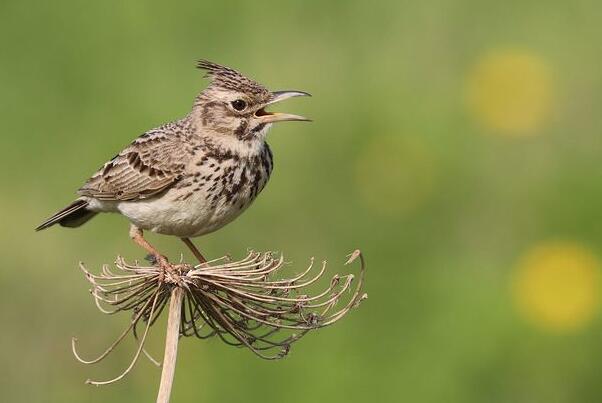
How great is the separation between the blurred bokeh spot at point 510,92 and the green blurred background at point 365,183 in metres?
0.02

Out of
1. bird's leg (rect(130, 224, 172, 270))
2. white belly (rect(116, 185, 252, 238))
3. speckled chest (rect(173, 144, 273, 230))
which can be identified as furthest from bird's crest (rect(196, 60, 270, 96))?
bird's leg (rect(130, 224, 172, 270))

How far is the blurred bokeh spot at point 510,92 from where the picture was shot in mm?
11867

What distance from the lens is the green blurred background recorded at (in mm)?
9344

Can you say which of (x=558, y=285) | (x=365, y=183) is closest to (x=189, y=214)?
(x=558, y=285)

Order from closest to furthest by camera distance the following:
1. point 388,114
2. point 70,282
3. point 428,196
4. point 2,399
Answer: point 2,399
point 70,282
point 428,196
point 388,114

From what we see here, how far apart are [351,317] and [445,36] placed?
394 cm

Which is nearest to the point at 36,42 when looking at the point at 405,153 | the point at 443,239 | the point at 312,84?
the point at 312,84

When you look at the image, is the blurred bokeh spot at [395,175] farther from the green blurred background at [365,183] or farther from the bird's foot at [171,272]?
the bird's foot at [171,272]

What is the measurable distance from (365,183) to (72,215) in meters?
3.62

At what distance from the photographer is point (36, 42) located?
41.8ft

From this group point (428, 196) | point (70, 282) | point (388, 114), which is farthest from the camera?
point (388, 114)

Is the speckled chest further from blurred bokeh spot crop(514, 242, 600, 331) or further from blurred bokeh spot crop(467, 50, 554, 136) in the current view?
blurred bokeh spot crop(467, 50, 554, 136)

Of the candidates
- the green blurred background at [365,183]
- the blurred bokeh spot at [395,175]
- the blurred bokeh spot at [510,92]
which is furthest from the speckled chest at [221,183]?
the blurred bokeh spot at [510,92]

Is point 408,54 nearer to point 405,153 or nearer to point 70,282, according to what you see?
point 405,153
